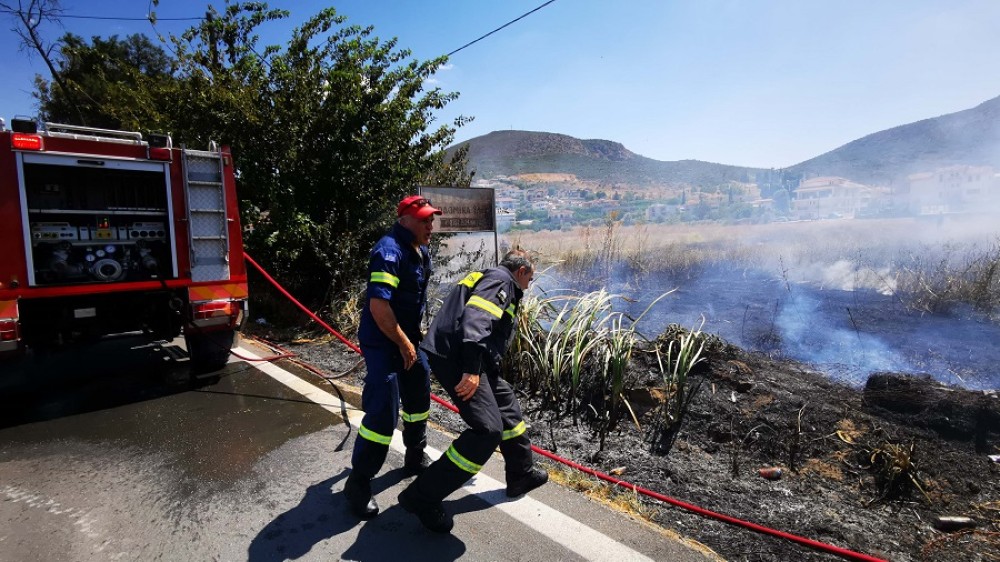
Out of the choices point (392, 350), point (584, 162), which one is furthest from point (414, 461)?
point (584, 162)

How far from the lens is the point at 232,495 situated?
9.93 ft

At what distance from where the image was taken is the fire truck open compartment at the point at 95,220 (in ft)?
15.3

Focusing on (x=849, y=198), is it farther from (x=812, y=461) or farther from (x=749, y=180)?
(x=812, y=461)

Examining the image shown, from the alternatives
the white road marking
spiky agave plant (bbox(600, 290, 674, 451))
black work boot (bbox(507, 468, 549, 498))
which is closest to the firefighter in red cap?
the white road marking

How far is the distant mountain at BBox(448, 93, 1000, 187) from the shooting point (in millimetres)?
33588

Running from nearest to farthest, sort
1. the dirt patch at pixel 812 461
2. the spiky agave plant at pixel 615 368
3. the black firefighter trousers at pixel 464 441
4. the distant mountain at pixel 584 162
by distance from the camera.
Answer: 1. the black firefighter trousers at pixel 464 441
2. the dirt patch at pixel 812 461
3. the spiky agave plant at pixel 615 368
4. the distant mountain at pixel 584 162

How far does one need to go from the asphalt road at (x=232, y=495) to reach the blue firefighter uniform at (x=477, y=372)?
12.0 inches

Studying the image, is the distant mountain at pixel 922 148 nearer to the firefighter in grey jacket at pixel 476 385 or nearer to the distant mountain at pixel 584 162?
the distant mountain at pixel 584 162

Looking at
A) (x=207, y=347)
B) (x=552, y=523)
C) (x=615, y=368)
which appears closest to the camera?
(x=552, y=523)

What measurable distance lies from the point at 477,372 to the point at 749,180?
280 feet

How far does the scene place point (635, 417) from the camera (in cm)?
407

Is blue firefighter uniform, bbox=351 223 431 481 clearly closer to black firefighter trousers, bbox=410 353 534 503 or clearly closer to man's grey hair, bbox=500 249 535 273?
black firefighter trousers, bbox=410 353 534 503

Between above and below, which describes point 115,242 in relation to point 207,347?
above

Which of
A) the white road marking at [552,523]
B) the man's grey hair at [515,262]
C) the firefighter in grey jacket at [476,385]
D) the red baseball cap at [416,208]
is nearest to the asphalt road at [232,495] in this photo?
the white road marking at [552,523]
